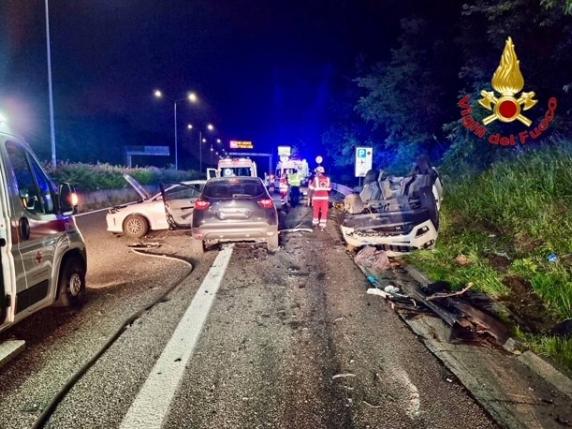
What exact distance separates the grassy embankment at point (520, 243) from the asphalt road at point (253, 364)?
1.43 metres

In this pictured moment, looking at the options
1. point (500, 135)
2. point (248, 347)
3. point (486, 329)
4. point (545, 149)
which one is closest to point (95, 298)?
point (248, 347)

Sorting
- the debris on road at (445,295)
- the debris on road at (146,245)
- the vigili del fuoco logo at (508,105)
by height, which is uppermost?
the vigili del fuoco logo at (508,105)

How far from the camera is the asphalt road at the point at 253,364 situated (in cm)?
298

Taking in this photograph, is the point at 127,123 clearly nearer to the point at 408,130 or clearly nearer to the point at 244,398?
the point at 408,130

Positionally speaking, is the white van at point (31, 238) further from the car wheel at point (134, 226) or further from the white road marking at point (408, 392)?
the car wheel at point (134, 226)

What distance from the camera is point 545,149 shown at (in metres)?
9.16

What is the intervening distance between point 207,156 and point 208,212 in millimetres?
101653

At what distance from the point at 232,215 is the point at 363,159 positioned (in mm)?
11779

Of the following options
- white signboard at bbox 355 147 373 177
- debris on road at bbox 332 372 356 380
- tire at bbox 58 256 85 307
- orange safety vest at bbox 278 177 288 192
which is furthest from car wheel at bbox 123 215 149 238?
white signboard at bbox 355 147 373 177

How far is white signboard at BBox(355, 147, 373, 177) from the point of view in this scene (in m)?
A: 18.7

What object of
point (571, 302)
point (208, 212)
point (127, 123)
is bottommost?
point (571, 302)

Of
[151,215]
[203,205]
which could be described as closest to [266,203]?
[203,205]

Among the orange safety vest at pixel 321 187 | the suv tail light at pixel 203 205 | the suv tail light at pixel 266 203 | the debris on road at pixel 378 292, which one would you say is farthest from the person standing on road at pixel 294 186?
the debris on road at pixel 378 292

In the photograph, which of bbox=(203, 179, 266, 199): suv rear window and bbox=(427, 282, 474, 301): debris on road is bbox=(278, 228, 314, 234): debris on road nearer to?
bbox=(203, 179, 266, 199): suv rear window
